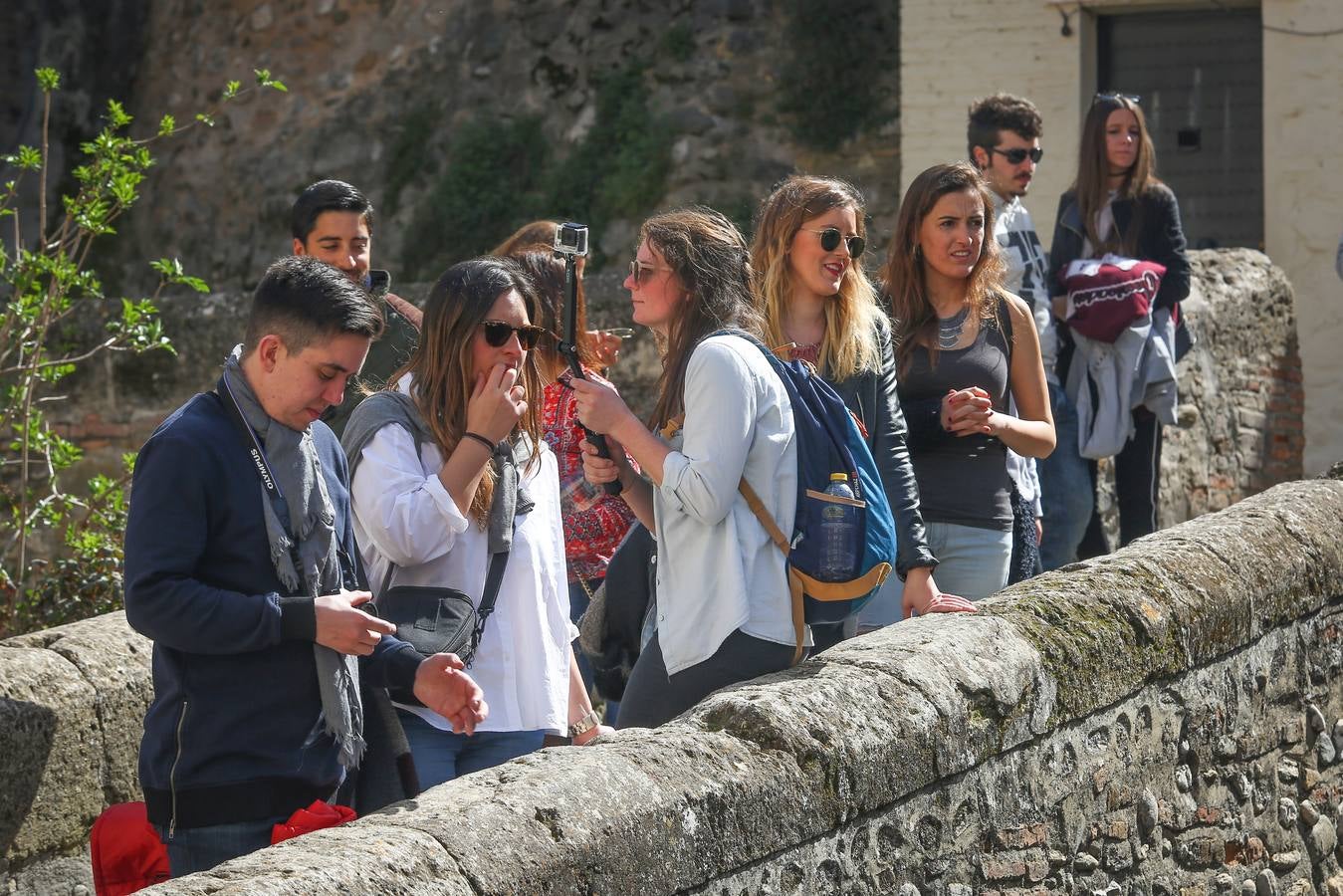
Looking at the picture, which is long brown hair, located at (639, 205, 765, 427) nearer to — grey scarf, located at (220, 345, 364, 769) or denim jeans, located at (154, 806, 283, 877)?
grey scarf, located at (220, 345, 364, 769)

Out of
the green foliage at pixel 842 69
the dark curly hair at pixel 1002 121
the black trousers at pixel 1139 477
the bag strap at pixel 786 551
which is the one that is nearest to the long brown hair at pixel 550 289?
the bag strap at pixel 786 551

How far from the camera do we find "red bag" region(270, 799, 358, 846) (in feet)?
9.71

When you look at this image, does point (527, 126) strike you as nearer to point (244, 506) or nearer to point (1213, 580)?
point (1213, 580)

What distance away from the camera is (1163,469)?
24.7ft

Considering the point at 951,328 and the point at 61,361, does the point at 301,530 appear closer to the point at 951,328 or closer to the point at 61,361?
the point at 951,328

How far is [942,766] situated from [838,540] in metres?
0.52

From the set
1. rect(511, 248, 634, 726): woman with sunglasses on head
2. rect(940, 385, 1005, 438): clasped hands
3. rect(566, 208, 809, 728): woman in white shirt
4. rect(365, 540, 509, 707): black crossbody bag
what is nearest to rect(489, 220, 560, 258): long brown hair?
rect(511, 248, 634, 726): woman with sunglasses on head

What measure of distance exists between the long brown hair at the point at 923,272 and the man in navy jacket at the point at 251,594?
199cm

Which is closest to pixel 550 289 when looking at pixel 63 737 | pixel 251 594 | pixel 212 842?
pixel 63 737

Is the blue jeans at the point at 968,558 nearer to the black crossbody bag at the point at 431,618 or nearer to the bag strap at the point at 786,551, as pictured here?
the bag strap at the point at 786,551

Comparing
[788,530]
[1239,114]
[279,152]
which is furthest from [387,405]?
[279,152]

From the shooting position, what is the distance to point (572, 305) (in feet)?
13.1

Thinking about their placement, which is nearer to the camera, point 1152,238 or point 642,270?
point 642,270

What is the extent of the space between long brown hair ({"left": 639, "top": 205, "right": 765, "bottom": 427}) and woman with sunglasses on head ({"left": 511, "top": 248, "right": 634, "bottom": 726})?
0.92 metres
